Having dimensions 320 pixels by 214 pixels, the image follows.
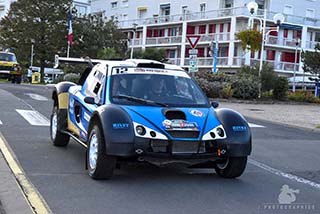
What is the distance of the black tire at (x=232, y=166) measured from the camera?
24.0 ft

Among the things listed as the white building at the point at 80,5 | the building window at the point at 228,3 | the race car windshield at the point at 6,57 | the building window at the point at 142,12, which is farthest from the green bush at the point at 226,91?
the white building at the point at 80,5

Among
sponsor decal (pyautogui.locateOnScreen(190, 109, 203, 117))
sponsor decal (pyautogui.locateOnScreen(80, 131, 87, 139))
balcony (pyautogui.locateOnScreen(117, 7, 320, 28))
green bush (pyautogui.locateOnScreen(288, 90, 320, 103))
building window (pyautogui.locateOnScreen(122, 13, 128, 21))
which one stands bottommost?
sponsor decal (pyautogui.locateOnScreen(80, 131, 87, 139))

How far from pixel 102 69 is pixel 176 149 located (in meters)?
2.26

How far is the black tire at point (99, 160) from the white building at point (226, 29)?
4916cm

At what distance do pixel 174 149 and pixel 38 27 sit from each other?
149 ft

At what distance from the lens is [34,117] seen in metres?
14.0

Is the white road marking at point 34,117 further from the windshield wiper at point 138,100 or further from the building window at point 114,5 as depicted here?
the building window at point 114,5

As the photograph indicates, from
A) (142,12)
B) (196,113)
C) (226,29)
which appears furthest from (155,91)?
(142,12)

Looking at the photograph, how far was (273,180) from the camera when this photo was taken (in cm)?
769

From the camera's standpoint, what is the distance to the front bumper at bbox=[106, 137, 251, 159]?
6.56 meters

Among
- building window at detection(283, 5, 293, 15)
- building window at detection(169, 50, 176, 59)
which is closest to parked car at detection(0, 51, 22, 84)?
building window at detection(169, 50, 176, 59)

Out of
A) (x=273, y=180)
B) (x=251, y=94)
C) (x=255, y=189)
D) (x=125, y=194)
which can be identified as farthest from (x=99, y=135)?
(x=251, y=94)

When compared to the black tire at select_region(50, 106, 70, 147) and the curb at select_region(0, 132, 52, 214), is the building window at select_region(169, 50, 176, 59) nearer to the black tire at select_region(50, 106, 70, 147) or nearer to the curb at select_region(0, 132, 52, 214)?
the black tire at select_region(50, 106, 70, 147)

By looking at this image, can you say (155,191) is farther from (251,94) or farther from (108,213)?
(251,94)
